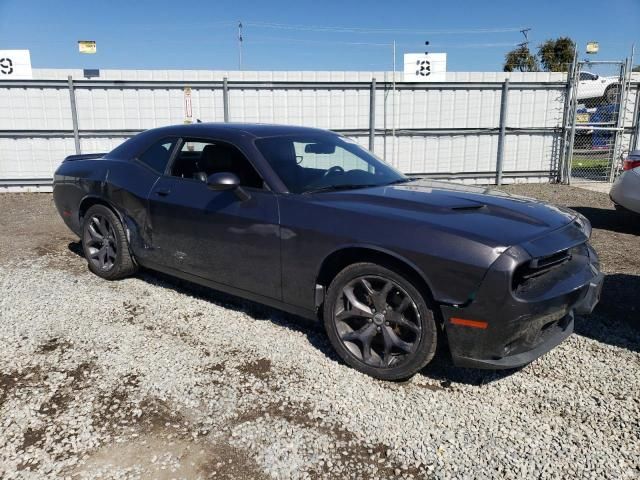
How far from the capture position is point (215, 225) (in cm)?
381

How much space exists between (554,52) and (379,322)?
40.3 meters

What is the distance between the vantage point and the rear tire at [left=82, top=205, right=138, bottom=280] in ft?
15.8

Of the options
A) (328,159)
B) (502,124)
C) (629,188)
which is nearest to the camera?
(328,159)

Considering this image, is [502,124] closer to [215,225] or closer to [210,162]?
[210,162]

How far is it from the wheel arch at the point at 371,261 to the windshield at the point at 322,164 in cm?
59

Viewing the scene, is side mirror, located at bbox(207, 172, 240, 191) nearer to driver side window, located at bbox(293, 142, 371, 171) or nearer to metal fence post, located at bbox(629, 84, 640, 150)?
driver side window, located at bbox(293, 142, 371, 171)

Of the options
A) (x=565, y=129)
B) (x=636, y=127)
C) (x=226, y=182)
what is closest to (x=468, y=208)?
(x=226, y=182)

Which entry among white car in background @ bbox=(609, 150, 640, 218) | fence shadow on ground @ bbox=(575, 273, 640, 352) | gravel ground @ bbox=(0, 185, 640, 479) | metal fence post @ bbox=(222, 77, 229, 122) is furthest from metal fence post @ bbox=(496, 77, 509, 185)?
gravel ground @ bbox=(0, 185, 640, 479)

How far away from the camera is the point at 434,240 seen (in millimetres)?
2834

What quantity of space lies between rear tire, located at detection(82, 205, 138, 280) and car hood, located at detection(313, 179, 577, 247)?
2.29 m

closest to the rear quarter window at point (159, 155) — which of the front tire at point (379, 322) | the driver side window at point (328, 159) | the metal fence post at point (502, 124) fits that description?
the driver side window at point (328, 159)

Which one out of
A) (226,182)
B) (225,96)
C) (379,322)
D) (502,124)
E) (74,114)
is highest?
(225,96)

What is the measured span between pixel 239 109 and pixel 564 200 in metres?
6.84

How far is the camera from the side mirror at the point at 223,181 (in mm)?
3535
